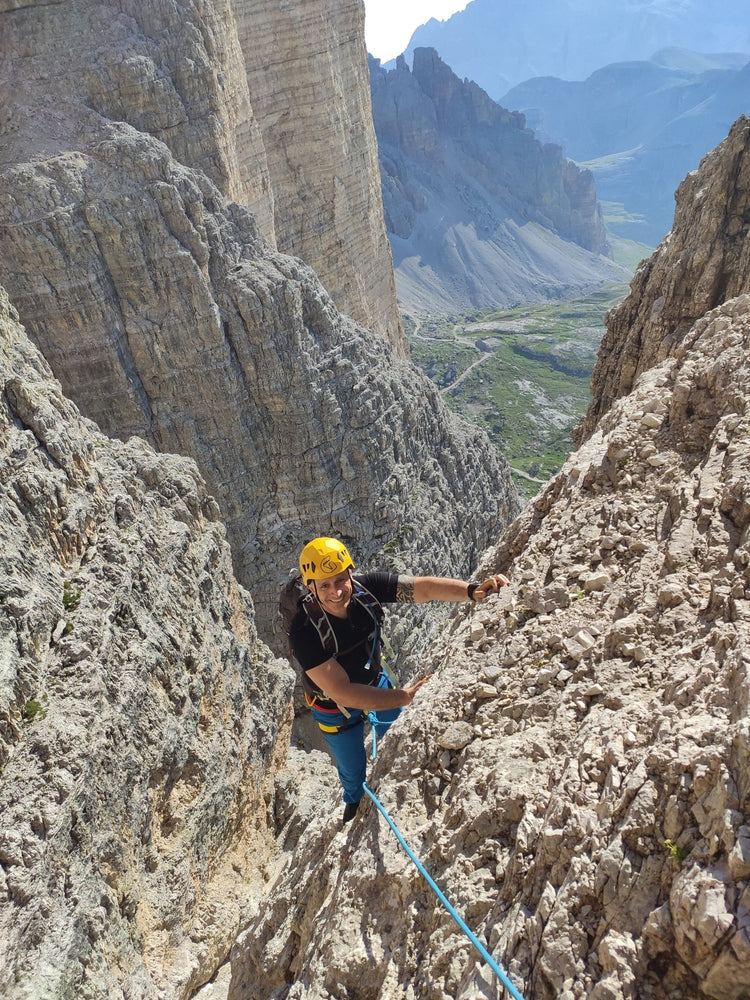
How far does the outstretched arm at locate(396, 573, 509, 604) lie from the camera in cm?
669

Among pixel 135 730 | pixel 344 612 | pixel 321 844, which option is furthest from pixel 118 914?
pixel 344 612

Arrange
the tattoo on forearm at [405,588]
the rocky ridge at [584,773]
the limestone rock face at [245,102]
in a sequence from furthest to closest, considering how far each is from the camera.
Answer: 1. the limestone rock face at [245,102]
2. the tattoo on forearm at [405,588]
3. the rocky ridge at [584,773]

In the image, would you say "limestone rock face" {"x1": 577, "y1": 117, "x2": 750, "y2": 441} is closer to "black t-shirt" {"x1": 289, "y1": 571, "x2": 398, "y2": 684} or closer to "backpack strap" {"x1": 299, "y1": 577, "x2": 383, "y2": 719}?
"black t-shirt" {"x1": 289, "y1": 571, "x2": 398, "y2": 684}

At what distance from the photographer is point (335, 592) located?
238 inches

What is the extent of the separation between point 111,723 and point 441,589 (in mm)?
6360

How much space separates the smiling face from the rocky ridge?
1.14 meters

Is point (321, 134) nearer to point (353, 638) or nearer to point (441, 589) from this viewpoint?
point (441, 589)

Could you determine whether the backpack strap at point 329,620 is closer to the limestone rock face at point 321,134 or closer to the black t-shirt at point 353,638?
the black t-shirt at point 353,638

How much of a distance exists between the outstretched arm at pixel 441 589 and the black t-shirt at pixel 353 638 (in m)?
0.11

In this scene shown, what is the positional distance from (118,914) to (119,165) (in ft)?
74.0

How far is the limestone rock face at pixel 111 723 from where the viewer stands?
8.76 m

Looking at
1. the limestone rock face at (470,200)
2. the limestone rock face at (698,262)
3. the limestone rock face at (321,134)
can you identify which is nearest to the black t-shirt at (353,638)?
the limestone rock face at (698,262)

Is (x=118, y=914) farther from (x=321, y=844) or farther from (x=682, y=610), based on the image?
(x=682, y=610)

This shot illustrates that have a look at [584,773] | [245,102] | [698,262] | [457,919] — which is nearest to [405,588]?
[584,773]
